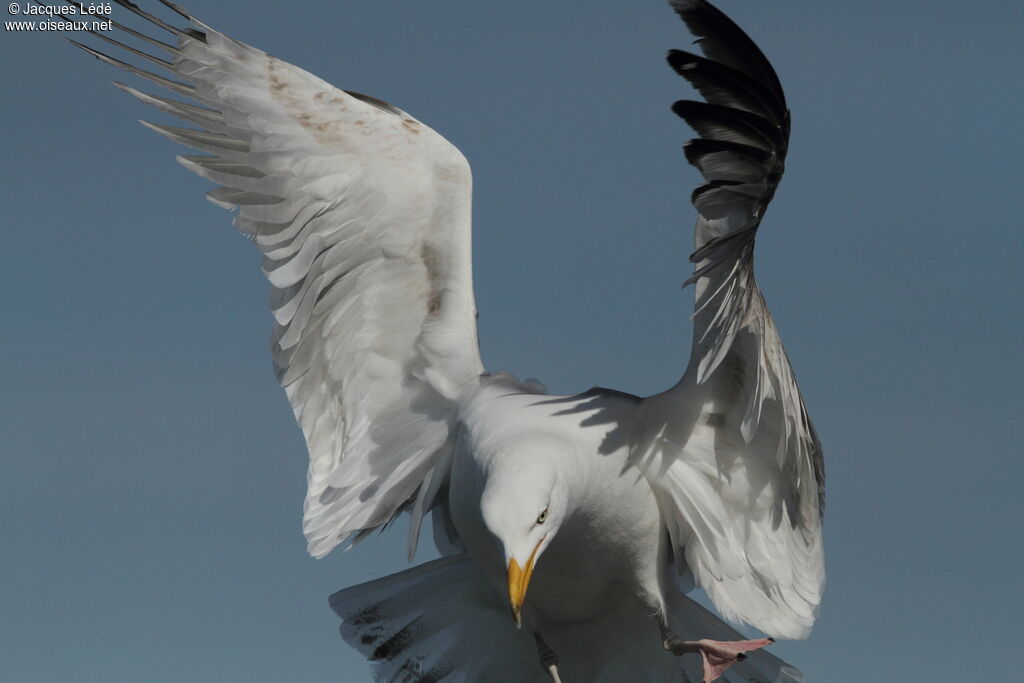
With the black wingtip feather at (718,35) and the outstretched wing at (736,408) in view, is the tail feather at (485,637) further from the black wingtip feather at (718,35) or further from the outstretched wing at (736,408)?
the black wingtip feather at (718,35)

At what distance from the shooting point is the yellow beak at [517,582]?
911 cm

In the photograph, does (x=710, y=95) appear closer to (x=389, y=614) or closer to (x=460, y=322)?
(x=460, y=322)

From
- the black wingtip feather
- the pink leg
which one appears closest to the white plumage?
the black wingtip feather

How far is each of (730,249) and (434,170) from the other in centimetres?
304

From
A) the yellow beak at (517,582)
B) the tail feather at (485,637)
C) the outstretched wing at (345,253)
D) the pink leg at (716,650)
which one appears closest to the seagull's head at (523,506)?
the yellow beak at (517,582)

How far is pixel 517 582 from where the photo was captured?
9.21 meters

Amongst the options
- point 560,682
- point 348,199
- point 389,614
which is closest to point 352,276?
point 348,199

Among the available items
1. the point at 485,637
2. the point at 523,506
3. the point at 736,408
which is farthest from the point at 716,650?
the point at 523,506

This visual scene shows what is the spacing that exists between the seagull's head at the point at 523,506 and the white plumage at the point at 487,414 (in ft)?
0.05

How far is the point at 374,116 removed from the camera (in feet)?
40.0

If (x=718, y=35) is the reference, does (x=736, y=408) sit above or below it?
below

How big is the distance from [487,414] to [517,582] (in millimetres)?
1715

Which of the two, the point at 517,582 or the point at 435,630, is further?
the point at 435,630

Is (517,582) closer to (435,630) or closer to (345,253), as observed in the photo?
(435,630)
